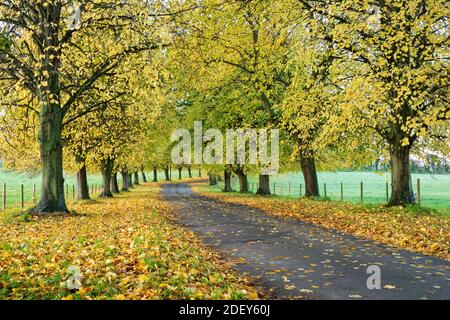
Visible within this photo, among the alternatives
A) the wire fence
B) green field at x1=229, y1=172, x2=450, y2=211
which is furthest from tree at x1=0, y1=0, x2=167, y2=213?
the wire fence

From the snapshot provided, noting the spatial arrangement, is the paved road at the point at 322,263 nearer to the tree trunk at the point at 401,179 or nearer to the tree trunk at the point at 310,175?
the tree trunk at the point at 401,179

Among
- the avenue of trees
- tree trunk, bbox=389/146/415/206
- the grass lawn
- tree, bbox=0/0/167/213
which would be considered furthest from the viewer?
tree trunk, bbox=389/146/415/206

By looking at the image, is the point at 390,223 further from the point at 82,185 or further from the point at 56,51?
the point at 82,185

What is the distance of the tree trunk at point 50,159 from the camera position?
58.7 ft

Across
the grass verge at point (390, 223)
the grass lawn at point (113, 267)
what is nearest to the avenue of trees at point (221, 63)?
the grass verge at point (390, 223)

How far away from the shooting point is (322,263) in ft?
30.3

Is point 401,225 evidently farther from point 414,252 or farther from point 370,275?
point 370,275

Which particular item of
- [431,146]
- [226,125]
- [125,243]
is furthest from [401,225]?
[226,125]

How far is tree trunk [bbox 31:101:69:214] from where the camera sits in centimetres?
1789

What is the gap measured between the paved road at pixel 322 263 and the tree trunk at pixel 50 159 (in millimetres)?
6758

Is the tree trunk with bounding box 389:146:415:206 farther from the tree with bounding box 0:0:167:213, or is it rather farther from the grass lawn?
the tree with bounding box 0:0:167:213

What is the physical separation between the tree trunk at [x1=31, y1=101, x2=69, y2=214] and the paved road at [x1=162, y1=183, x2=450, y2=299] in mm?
6758

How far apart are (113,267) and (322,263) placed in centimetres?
439

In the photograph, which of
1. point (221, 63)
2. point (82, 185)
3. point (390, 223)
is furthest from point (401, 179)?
point (82, 185)
